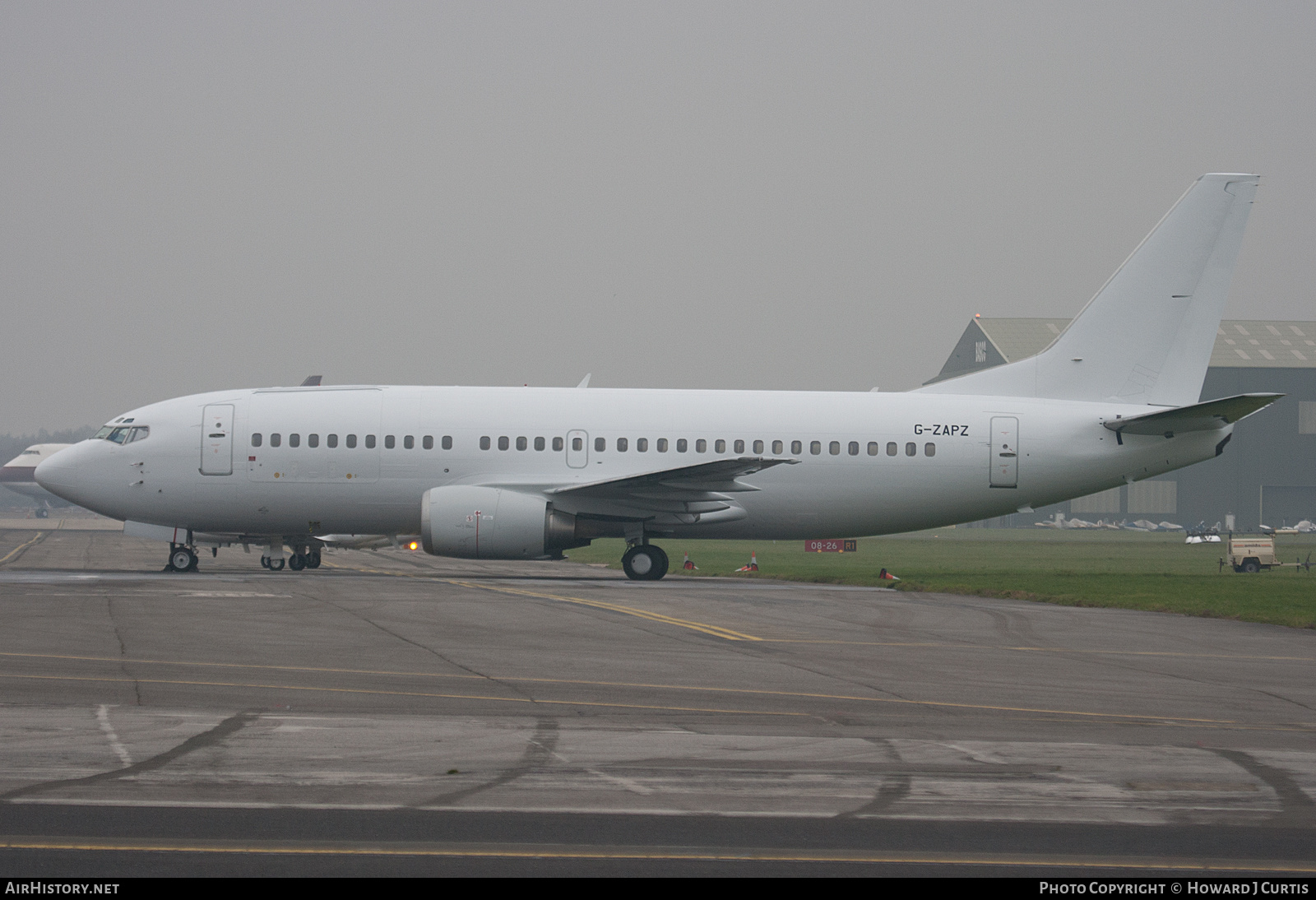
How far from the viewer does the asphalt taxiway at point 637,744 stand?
659 cm

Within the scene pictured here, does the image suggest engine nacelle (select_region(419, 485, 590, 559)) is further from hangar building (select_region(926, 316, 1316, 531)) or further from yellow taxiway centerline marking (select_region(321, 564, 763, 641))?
hangar building (select_region(926, 316, 1316, 531))

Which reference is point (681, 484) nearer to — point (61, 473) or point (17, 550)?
point (61, 473)

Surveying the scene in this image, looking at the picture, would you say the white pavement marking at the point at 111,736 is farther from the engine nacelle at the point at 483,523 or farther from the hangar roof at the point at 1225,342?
the hangar roof at the point at 1225,342

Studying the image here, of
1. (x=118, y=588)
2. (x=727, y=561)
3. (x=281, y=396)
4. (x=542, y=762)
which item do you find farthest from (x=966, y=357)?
(x=542, y=762)

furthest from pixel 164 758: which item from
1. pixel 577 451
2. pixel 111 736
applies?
pixel 577 451

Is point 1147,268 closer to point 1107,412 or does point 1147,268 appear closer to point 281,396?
point 1107,412

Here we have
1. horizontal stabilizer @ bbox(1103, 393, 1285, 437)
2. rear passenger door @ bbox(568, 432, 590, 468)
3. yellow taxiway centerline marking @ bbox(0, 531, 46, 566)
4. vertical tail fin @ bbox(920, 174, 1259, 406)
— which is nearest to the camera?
horizontal stabilizer @ bbox(1103, 393, 1285, 437)

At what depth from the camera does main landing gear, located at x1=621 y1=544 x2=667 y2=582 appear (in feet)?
96.3

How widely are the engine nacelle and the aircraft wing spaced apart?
1.15 m

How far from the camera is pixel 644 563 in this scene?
2938 centimetres

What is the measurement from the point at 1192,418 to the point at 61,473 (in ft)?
85.6

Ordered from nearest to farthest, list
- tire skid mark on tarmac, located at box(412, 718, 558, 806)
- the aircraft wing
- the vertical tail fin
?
A: tire skid mark on tarmac, located at box(412, 718, 558, 806), the aircraft wing, the vertical tail fin

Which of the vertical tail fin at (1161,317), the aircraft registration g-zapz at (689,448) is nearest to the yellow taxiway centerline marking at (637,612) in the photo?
the aircraft registration g-zapz at (689,448)

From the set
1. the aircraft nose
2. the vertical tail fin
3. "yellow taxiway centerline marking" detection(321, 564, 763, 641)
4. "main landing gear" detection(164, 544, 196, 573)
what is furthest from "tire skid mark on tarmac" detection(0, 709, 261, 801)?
the vertical tail fin
